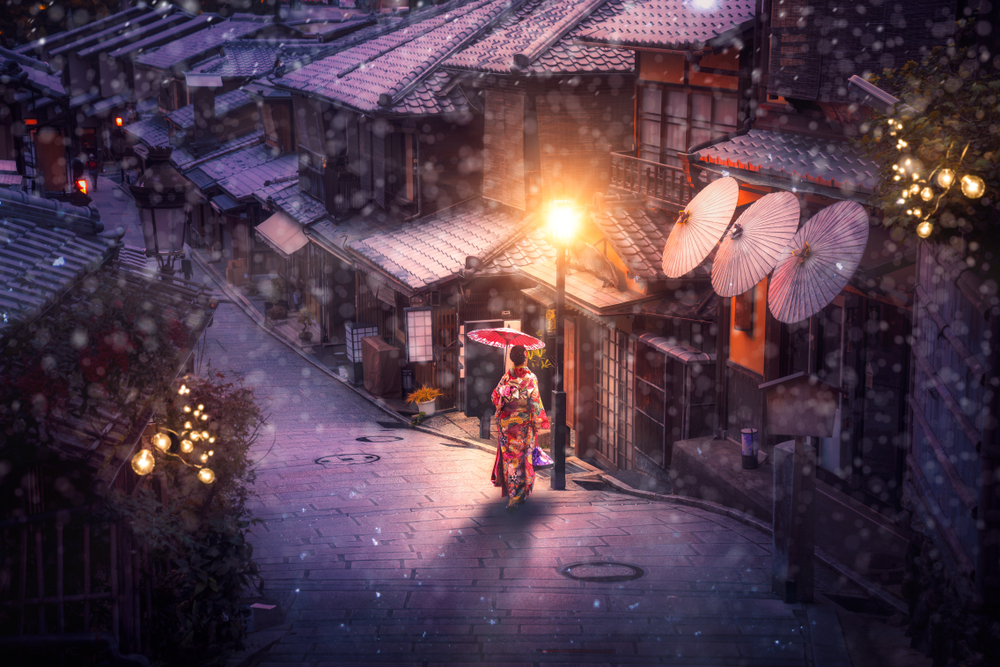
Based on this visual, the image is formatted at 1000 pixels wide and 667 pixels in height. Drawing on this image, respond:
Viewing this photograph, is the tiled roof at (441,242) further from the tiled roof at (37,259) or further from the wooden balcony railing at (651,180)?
the tiled roof at (37,259)

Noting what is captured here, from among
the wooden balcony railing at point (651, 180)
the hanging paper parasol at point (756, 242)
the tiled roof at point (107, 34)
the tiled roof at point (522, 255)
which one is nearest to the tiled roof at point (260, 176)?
the tiled roof at point (522, 255)

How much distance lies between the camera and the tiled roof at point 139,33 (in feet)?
182

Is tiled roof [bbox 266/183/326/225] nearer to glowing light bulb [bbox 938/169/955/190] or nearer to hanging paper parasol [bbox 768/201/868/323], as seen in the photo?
hanging paper parasol [bbox 768/201/868/323]

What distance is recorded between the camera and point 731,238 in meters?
10.9

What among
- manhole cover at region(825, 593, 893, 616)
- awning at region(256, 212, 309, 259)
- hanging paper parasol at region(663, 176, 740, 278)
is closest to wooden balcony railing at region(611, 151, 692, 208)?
hanging paper parasol at region(663, 176, 740, 278)

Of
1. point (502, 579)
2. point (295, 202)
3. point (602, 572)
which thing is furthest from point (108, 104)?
point (602, 572)

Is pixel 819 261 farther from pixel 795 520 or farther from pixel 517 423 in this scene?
pixel 517 423

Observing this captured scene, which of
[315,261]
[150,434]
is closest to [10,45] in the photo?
[315,261]

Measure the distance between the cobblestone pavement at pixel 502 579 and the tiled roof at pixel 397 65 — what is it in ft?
34.9

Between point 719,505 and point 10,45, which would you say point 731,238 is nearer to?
point 719,505

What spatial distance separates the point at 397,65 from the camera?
25.1 meters

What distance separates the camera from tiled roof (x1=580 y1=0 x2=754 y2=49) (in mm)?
14133

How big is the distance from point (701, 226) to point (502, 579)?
16.3 feet

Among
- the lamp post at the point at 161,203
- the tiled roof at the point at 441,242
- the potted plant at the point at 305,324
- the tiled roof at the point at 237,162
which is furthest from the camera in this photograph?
the tiled roof at the point at 237,162
